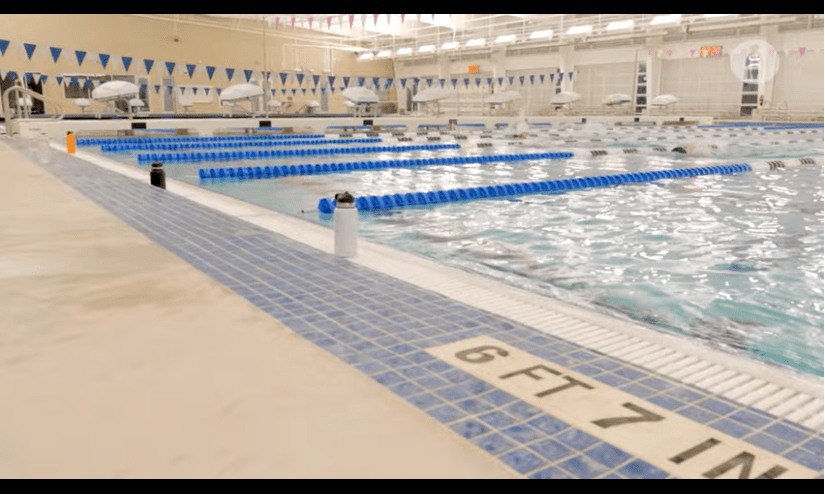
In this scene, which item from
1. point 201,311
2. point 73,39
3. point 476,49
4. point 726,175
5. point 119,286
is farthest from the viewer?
point 476,49

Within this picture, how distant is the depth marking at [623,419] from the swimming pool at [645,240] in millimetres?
1026

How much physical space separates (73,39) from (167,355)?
26840mm

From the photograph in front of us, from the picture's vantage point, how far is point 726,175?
843cm

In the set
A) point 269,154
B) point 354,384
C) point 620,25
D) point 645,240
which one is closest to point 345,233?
point 354,384

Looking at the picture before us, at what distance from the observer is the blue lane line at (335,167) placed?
7820 mm

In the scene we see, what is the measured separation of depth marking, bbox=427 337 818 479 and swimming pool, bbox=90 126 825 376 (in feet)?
3.37

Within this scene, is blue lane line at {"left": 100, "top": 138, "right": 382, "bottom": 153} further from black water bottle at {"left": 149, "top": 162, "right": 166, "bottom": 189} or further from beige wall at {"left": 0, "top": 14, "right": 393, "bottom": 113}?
beige wall at {"left": 0, "top": 14, "right": 393, "bottom": 113}

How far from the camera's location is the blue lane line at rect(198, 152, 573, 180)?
25.7 ft

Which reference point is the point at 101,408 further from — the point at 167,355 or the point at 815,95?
the point at 815,95

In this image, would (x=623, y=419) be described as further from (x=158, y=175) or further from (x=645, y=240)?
(x=158, y=175)

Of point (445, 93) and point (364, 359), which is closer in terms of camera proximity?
point (364, 359)

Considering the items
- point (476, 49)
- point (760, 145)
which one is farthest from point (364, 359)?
point (476, 49)

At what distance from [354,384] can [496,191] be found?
4.92 meters

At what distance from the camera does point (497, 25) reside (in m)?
27.8
